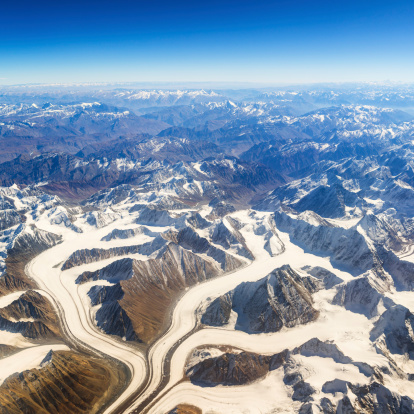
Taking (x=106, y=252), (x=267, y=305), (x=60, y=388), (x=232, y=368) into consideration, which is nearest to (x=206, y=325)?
(x=267, y=305)

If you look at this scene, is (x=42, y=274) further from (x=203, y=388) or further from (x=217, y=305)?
(x=203, y=388)

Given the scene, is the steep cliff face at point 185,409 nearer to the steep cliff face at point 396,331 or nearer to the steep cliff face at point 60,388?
the steep cliff face at point 60,388

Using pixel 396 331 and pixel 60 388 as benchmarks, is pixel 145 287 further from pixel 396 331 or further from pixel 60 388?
pixel 396 331

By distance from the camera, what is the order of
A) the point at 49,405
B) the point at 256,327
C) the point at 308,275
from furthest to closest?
the point at 308,275
the point at 256,327
the point at 49,405

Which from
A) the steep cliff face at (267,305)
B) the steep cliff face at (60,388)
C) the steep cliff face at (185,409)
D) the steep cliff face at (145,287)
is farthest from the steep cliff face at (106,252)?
the steep cliff face at (185,409)

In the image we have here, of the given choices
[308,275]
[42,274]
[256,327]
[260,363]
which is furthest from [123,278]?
[308,275]

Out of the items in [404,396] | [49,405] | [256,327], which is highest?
[404,396]

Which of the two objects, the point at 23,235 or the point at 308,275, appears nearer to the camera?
the point at 308,275
